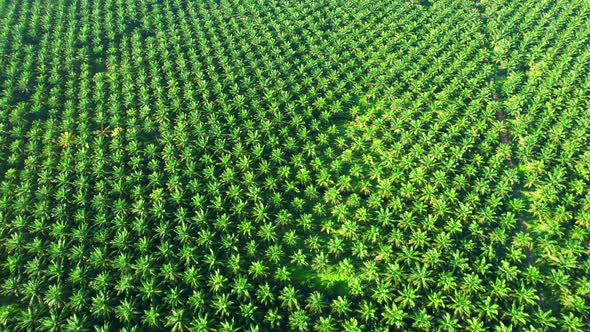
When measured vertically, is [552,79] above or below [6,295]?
above

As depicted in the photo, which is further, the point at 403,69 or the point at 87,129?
the point at 403,69

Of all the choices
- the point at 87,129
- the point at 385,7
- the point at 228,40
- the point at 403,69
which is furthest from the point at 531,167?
the point at 87,129

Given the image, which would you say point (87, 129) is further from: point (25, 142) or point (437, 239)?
point (437, 239)

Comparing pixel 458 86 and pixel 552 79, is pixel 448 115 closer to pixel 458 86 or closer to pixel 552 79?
pixel 458 86

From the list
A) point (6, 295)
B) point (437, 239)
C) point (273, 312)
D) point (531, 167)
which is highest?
point (531, 167)

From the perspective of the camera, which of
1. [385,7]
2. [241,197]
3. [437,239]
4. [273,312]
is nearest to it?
[273,312]

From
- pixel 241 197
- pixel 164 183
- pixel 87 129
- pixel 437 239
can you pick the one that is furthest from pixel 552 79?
pixel 87 129

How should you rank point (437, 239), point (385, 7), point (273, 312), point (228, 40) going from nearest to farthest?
1. point (273, 312)
2. point (437, 239)
3. point (228, 40)
4. point (385, 7)
